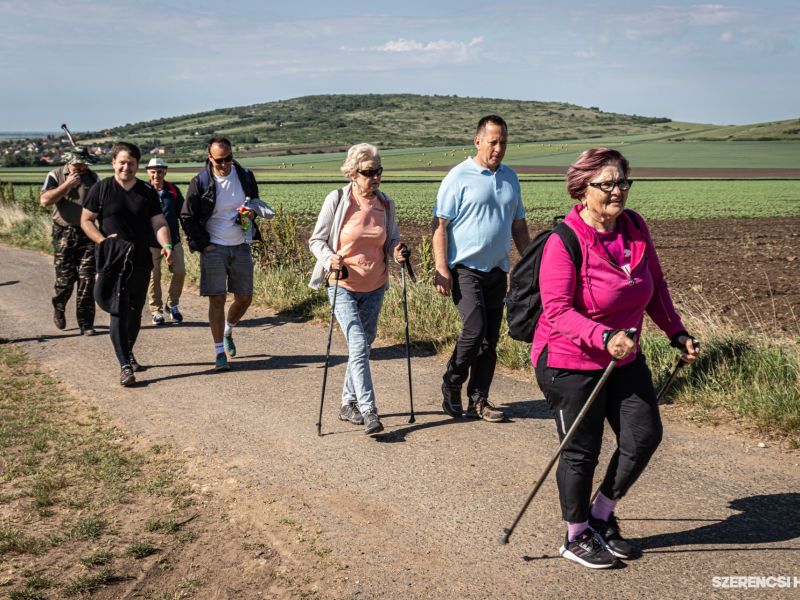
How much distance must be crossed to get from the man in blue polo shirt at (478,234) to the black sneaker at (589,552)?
7.98 feet

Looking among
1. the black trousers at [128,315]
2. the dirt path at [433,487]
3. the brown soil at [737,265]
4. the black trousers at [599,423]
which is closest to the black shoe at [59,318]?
the dirt path at [433,487]

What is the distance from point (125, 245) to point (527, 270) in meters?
5.11

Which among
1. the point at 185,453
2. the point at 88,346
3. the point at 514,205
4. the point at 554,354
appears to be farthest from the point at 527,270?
the point at 88,346

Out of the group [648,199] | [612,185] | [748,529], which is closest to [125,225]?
[612,185]

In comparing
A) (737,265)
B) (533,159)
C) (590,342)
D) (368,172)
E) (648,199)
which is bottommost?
(648,199)

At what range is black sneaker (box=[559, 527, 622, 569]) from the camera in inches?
172

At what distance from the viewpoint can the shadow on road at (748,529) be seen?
463 centimetres

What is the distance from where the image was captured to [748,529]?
15.6 feet

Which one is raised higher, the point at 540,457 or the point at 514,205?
the point at 514,205

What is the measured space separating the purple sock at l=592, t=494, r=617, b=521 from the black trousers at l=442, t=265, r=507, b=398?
2.26 m

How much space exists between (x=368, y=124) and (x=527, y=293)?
5789 inches

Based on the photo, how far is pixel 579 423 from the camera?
4262mm

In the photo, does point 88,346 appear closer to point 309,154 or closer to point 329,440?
point 329,440

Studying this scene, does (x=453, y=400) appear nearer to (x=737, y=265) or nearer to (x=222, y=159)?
(x=222, y=159)
